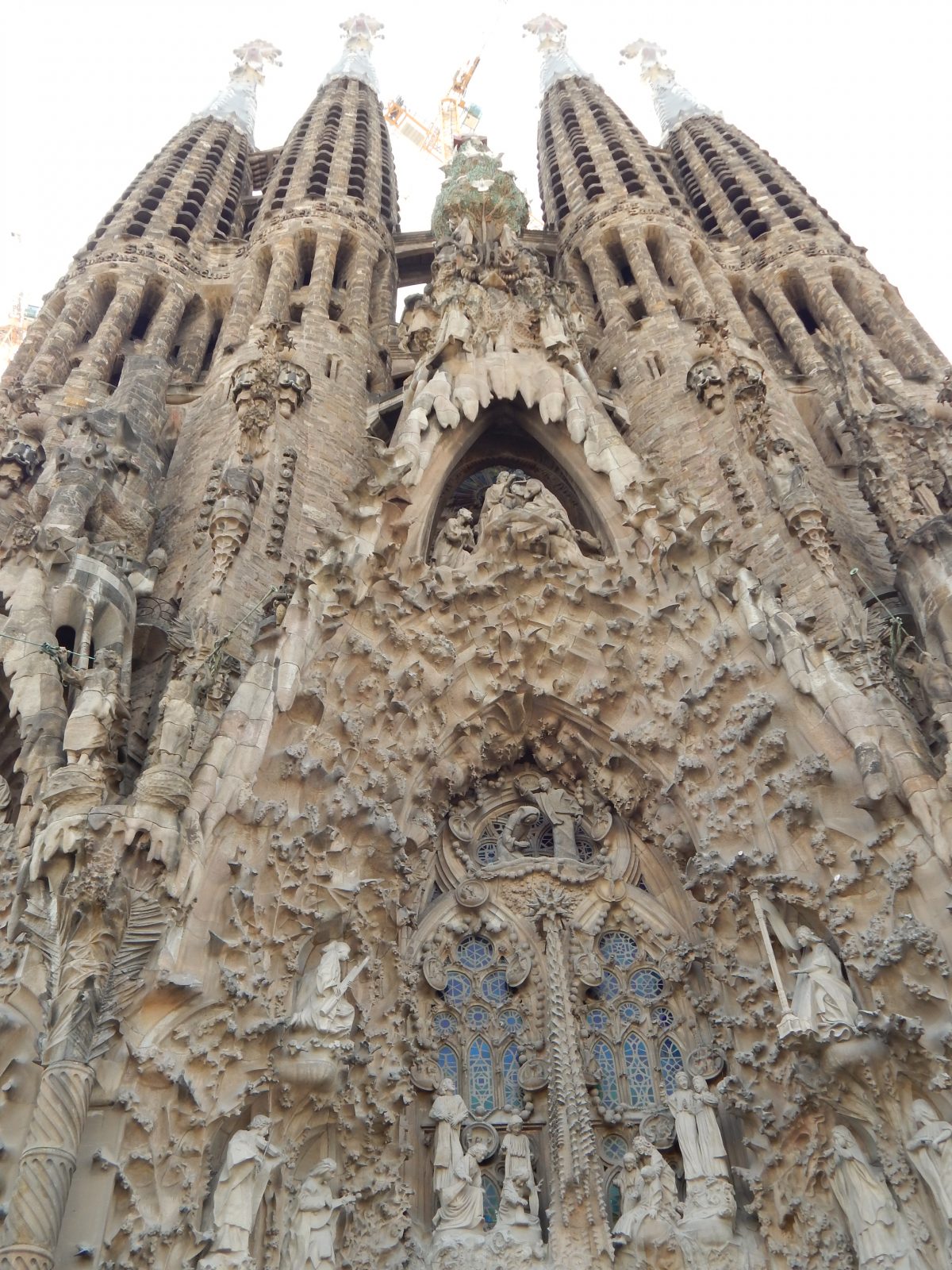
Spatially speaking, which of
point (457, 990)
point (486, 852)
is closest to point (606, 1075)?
point (457, 990)

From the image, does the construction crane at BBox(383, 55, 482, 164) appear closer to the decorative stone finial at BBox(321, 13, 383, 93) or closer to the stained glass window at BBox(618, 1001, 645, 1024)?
the decorative stone finial at BBox(321, 13, 383, 93)

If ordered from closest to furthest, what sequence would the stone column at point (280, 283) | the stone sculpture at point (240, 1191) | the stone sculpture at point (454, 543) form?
the stone sculpture at point (240, 1191)
the stone sculpture at point (454, 543)
the stone column at point (280, 283)

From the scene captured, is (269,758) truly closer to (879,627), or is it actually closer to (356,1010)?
(356,1010)

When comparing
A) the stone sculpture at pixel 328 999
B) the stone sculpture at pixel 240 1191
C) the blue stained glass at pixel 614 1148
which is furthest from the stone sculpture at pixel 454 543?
the stone sculpture at pixel 240 1191

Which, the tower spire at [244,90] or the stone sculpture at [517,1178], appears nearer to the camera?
the stone sculpture at [517,1178]

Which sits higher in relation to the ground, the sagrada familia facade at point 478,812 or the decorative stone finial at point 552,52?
the decorative stone finial at point 552,52

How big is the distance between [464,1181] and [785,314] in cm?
1438

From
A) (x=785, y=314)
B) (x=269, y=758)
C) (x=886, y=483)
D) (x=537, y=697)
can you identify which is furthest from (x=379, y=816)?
(x=785, y=314)

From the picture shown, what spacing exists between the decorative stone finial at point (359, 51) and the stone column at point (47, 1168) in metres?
27.6

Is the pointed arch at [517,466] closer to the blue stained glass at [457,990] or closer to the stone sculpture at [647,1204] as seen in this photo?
the blue stained glass at [457,990]

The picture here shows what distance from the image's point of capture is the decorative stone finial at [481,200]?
1574cm

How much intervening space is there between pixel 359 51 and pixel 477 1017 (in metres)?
28.4

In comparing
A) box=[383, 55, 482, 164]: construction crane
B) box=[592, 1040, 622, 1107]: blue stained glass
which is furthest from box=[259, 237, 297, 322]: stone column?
box=[383, 55, 482, 164]: construction crane

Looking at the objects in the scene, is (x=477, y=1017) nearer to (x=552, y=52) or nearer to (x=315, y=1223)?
(x=315, y=1223)
